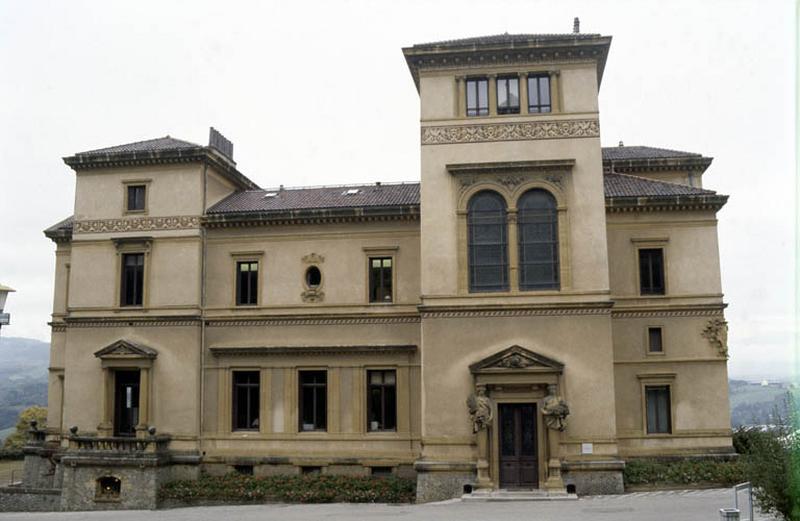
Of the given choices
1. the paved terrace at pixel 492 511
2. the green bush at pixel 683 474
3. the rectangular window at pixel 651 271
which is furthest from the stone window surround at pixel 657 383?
the paved terrace at pixel 492 511

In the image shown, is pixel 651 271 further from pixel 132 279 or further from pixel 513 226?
pixel 132 279

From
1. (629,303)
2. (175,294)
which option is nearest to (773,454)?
(629,303)

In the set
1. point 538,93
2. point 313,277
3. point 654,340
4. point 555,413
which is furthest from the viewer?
point 313,277

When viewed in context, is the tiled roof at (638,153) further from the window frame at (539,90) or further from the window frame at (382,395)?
the window frame at (382,395)

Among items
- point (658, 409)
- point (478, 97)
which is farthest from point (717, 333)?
point (478, 97)

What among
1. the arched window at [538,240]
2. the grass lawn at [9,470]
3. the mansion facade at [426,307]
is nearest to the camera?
the mansion facade at [426,307]

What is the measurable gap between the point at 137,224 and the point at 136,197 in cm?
129

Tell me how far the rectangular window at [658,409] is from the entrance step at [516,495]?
621cm

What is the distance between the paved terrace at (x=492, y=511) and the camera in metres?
23.1

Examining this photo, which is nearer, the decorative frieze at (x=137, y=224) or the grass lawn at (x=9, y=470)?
the decorative frieze at (x=137, y=224)

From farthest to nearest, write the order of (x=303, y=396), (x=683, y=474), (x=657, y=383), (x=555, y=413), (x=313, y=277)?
(x=313, y=277) → (x=303, y=396) → (x=657, y=383) → (x=683, y=474) → (x=555, y=413)

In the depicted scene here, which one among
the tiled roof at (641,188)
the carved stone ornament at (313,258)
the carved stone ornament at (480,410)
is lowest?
the carved stone ornament at (480,410)

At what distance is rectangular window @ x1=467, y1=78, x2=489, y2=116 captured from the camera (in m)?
30.3

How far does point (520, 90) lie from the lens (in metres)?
30.0
